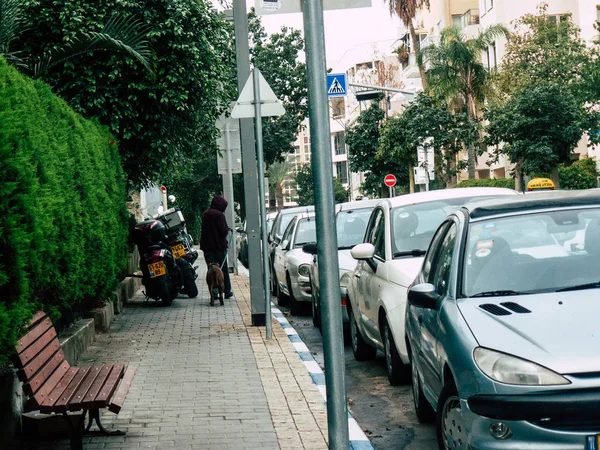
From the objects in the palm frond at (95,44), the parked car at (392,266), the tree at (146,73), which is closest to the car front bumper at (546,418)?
the parked car at (392,266)

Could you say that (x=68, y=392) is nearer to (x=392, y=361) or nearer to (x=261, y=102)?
(x=392, y=361)

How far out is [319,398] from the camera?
28.0 ft

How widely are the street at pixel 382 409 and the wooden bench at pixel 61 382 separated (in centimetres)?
185

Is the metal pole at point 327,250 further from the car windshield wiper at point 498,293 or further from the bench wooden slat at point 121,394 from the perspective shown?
the bench wooden slat at point 121,394

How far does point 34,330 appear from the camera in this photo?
23.5 ft

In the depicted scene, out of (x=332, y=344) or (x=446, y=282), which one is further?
(x=446, y=282)

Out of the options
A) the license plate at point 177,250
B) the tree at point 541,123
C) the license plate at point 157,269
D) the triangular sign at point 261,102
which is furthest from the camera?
the tree at point 541,123

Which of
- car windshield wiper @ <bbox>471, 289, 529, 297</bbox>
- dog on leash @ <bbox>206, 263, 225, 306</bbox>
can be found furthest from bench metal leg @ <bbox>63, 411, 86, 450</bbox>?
dog on leash @ <bbox>206, 263, 225, 306</bbox>

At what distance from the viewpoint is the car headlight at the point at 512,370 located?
488 cm

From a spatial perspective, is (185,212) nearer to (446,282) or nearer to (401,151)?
(401,151)

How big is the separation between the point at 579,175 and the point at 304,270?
29.0m

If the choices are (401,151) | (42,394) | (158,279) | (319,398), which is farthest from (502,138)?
(42,394)

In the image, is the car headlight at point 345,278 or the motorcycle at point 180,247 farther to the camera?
the motorcycle at point 180,247

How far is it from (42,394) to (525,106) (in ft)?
112
